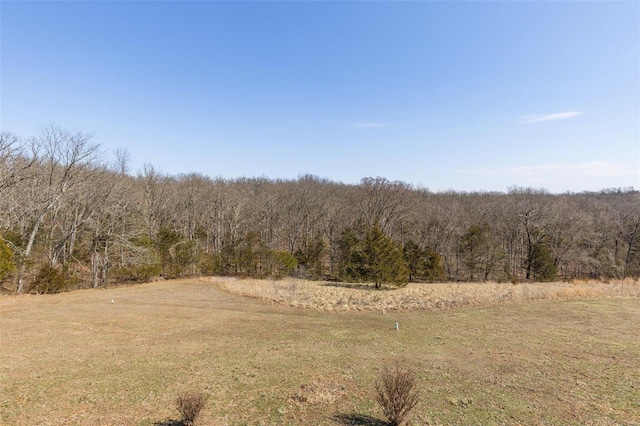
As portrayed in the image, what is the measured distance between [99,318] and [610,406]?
1694 centimetres

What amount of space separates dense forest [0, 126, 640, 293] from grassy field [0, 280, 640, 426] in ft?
39.3

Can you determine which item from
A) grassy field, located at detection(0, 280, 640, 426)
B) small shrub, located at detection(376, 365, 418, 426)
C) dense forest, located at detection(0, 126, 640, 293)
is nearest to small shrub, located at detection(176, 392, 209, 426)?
grassy field, located at detection(0, 280, 640, 426)

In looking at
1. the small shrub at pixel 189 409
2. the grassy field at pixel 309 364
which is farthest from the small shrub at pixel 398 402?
the small shrub at pixel 189 409

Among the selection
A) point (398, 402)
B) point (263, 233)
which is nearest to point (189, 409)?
point (398, 402)

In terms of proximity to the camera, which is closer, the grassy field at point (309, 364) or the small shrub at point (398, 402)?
the small shrub at point (398, 402)

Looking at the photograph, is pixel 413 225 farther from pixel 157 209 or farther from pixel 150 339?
pixel 150 339

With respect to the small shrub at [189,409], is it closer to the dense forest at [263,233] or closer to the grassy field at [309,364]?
the grassy field at [309,364]

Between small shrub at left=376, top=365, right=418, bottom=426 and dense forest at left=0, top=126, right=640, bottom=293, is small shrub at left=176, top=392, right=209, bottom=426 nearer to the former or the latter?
small shrub at left=376, top=365, right=418, bottom=426

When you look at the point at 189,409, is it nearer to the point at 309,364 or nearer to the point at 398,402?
the point at 398,402

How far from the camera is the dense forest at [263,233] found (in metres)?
25.4

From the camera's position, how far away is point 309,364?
9008 mm

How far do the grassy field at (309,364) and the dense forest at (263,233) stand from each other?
11992 millimetres

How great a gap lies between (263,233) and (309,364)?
4576 cm

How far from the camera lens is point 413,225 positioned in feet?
189
